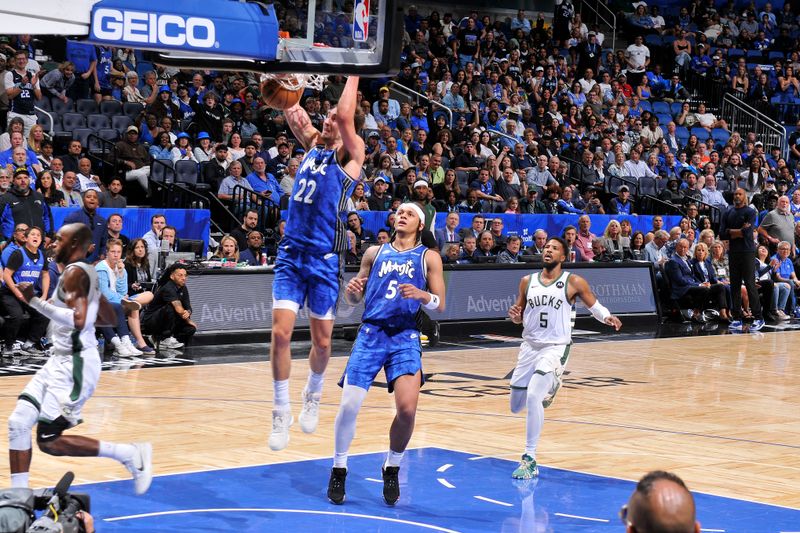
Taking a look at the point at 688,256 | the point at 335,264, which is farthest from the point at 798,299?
the point at 335,264

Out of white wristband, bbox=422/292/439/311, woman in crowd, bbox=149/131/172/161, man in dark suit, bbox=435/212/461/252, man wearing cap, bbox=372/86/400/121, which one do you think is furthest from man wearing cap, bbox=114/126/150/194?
white wristband, bbox=422/292/439/311

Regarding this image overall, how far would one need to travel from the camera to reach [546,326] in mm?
9484

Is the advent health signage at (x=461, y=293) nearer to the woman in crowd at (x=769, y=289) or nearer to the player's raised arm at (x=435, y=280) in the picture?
the woman in crowd at (x=769, y=289)

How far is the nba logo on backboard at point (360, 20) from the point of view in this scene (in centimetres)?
844

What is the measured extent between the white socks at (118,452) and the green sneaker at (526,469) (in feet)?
10.2

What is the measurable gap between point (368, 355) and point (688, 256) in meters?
13.9

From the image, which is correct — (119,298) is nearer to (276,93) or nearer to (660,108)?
(276,93)

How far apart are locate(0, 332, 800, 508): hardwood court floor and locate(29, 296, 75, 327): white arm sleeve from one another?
1955 millimetres

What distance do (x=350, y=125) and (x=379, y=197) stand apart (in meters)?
11.3

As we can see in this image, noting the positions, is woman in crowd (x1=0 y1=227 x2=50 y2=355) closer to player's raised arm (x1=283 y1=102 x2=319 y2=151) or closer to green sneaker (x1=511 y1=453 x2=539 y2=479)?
player's raised arm (x1=283 y1=102 x2=319 y2=151)

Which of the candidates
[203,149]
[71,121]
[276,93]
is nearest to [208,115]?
[203,149]

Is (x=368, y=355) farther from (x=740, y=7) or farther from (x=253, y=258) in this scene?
(x=740, y=7)

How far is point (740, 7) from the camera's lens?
119 feet

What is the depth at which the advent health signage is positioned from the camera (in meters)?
15.9
